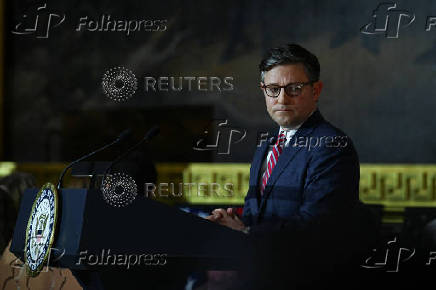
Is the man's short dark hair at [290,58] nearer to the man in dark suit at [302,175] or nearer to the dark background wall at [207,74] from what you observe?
the man in dark suit at [302,175]

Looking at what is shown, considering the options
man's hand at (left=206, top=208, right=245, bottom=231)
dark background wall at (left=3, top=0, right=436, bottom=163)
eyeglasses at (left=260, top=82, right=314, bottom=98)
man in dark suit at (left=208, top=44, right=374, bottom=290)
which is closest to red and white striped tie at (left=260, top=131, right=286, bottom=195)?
man in dark suit at (left=208, top=44, right=374, bottom=290)

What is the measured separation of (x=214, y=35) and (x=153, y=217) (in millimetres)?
6455

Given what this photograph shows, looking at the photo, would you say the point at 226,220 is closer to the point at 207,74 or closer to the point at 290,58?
the point at 290,58

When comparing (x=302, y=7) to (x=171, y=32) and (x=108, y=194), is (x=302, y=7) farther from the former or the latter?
(x=108, y=194)

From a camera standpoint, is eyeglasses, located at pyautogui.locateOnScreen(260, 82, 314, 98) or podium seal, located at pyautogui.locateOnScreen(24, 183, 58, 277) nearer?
podium seal, located at pyautogui.locateOnScreen(24, 183, 58, 277)

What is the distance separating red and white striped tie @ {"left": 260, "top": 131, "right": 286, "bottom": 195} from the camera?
248 centimetres

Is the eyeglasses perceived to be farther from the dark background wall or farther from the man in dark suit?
the dark background wall

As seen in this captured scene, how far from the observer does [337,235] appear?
2.37 m

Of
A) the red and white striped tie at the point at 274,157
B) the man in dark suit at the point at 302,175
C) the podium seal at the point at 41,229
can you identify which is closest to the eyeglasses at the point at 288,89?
the man in dark suit at the point at 302,175

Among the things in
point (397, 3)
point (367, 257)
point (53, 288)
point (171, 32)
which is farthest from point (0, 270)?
point (397, 3)

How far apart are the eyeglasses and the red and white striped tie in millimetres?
213

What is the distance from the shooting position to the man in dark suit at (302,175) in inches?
87.4

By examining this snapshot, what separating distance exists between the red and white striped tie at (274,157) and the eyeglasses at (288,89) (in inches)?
8.4

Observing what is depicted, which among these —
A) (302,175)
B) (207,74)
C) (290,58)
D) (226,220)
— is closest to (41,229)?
(226,220)
